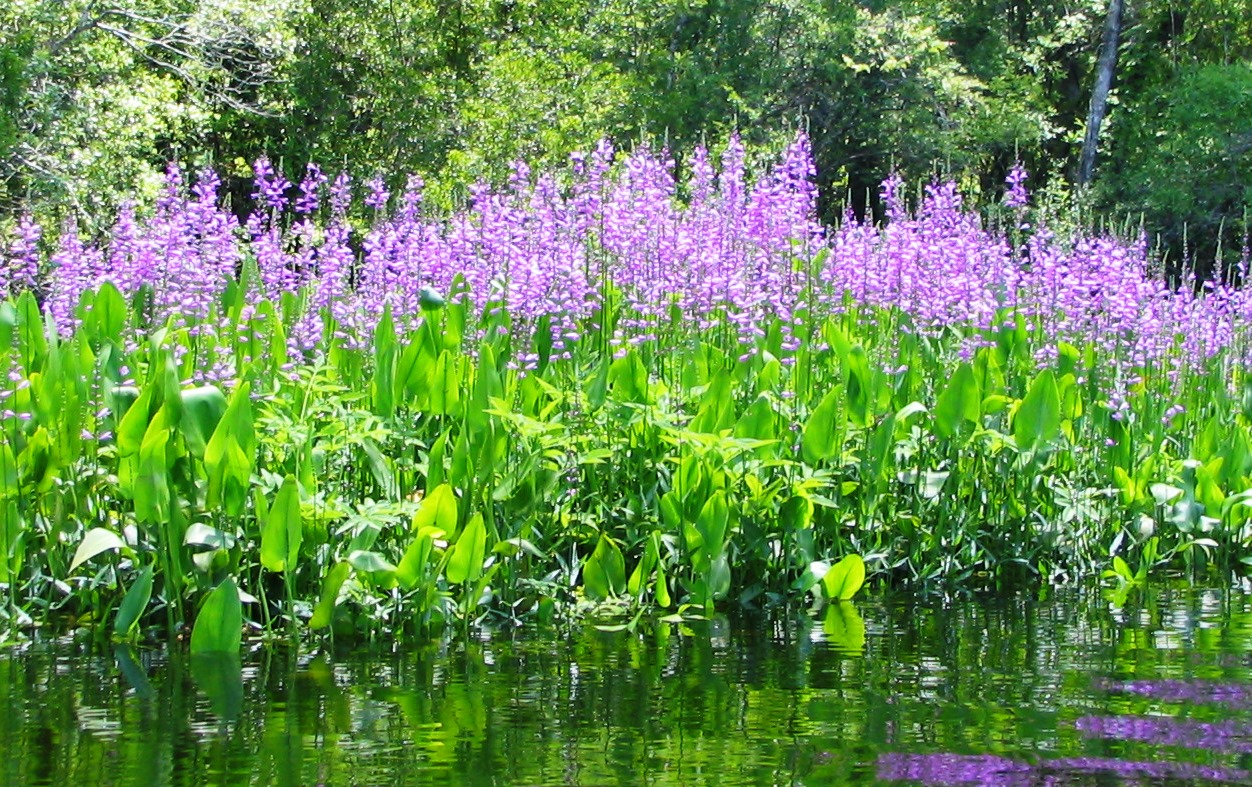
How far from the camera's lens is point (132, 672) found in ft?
10.9

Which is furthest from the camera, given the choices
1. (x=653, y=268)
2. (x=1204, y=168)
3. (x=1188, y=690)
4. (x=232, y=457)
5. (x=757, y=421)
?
(x=1204, y=168)

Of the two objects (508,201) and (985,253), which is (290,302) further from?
(985,253)

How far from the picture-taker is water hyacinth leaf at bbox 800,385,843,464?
437 centimetres

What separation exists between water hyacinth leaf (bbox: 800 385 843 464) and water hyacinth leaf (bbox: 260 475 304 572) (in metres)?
1.58

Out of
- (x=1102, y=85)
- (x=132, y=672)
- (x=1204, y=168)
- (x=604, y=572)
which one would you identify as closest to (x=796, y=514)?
(x=604, y=572)

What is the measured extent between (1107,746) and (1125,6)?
24.9 meters

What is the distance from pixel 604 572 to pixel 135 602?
1226mm

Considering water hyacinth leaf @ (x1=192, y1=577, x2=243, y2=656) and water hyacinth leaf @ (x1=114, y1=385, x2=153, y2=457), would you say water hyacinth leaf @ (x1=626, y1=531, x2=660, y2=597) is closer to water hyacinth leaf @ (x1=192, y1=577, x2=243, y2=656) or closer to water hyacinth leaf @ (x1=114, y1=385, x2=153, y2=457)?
water hyacinth leaf @ (x1=192, y1=577, x2=243, y2=656)

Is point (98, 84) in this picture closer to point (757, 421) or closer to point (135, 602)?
point (757, 421)

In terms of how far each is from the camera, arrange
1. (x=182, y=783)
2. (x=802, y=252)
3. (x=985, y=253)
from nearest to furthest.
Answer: (x=182, y=783)
(x=802, y=252)
(x=985, y=253)

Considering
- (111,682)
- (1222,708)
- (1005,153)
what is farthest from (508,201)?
(1005,153)

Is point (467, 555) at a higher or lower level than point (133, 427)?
lower

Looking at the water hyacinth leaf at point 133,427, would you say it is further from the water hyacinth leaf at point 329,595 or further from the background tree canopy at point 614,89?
the background tree canopy at point 614,89

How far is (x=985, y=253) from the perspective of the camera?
6168 millimetres
